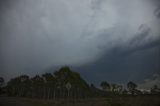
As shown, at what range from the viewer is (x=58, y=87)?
264 ft

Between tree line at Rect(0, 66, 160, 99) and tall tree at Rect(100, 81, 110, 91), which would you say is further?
tall tree at Rect(100, 81, 110, 91)

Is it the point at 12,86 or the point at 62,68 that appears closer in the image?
the point at 62,68

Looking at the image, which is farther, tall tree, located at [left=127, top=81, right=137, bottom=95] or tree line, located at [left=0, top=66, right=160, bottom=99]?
tall tree, located at [left=127, top=81, right=137, bottom=95]

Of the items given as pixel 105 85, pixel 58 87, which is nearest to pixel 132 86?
pixel 105 85

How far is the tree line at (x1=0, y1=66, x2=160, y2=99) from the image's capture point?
7525 centimetres

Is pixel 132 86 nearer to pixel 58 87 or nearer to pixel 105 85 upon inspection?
pixel 105 85

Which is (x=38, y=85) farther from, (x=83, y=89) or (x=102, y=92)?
(x=102, y=92)

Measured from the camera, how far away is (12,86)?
107 metres

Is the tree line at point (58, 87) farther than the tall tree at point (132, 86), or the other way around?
the tall tree at point (132, 86)

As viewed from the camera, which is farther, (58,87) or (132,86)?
(132,86)

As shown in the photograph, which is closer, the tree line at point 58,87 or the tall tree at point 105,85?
the tree line at point 58,87

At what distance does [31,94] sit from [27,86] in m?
5.79

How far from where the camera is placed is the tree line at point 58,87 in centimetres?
7525

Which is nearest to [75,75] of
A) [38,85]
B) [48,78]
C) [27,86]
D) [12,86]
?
[48,78]
